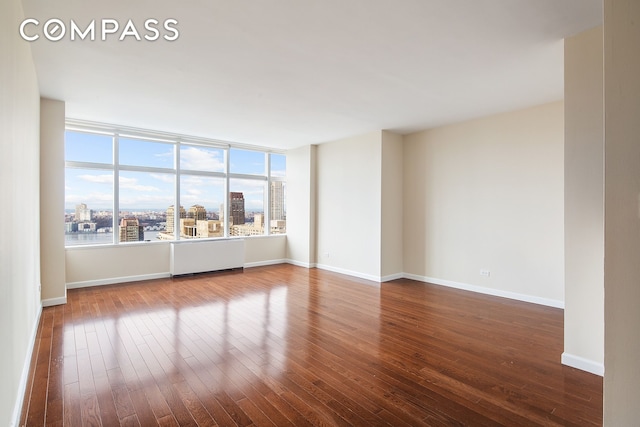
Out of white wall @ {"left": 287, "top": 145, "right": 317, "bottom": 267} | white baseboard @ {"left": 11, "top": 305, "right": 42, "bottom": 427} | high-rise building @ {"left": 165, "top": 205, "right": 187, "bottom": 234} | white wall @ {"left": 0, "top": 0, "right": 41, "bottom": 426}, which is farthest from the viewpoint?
white wall @ {"left": 287, "top": 145, "right": 317, "bottom": 267}

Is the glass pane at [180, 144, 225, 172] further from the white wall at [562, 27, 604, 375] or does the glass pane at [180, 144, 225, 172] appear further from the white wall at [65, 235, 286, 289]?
the white wall at [562, 27, 604, 375]

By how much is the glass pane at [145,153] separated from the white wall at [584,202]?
250 inches

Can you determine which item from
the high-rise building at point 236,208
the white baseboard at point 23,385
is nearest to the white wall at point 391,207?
the high-rise building at point 236,208

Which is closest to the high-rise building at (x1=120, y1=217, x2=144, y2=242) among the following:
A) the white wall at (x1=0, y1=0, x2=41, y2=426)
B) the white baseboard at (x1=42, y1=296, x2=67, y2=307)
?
the white baseboard at (x1=42, y1=296, x2=67, y2=307)

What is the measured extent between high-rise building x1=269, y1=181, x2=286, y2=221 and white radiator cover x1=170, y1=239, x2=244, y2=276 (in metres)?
1.23

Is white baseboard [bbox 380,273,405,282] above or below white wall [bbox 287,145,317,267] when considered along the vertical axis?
below

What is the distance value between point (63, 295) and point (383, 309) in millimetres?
4455

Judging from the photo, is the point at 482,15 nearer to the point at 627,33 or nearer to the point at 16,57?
the point at 627,33

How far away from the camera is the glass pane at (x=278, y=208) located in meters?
7.83

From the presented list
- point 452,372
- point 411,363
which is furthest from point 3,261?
point 452,372

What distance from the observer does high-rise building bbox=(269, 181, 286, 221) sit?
7832 millimetres

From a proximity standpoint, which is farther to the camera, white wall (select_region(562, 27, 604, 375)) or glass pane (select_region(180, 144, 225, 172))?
glass pane (select_region(180, 144, 225, 172))

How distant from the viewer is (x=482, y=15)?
2.35 meters

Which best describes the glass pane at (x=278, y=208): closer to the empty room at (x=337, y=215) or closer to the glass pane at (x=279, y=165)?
the glass pane at (x=279, y=165)
